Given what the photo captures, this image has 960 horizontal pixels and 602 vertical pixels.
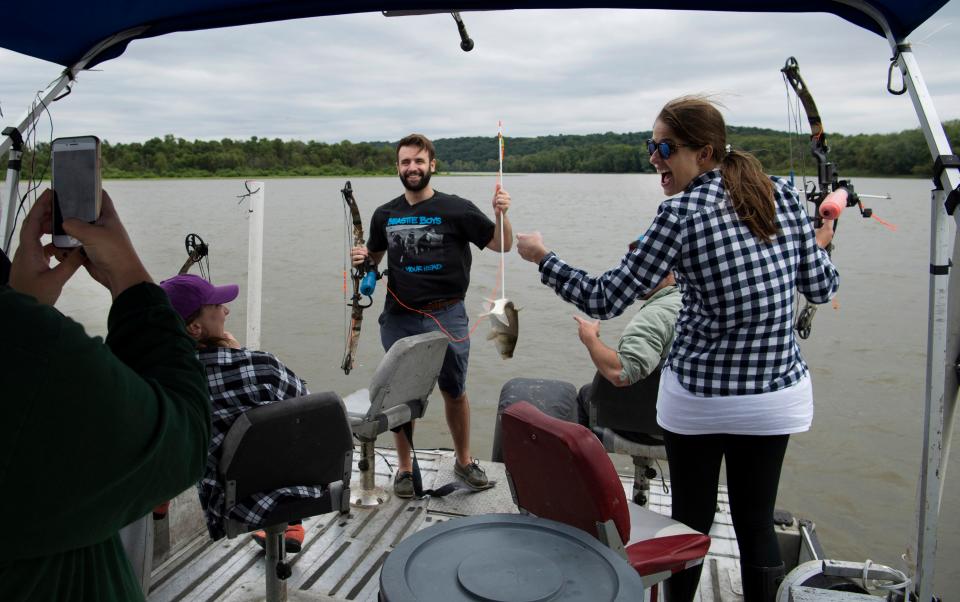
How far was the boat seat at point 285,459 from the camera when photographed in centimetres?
236

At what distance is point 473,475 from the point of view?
152 inches

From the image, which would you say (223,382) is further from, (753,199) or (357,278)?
(357,278)

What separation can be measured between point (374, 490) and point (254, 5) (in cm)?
249

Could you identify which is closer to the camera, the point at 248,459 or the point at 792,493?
the point at 248,459

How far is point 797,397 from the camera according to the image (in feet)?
6.82

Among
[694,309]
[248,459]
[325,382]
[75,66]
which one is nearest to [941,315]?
[694,309]

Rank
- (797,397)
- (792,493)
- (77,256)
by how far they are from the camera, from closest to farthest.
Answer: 1. (77,256)
2. (797,397)
3. (792,493)

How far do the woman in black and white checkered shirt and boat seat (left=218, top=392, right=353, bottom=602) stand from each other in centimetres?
94

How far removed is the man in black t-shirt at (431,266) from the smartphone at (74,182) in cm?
254

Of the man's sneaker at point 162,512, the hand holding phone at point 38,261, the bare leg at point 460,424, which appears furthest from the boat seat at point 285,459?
the bare leg at point 460,424

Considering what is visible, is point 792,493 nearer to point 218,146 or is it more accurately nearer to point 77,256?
point 77,256

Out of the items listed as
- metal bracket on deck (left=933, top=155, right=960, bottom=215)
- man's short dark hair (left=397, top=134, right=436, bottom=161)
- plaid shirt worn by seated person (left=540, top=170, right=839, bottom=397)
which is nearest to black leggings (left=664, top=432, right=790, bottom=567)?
plaid shirt worn by seated person (left=540, top=170, right=839, bottom=397)

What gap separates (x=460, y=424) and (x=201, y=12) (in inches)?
96.2

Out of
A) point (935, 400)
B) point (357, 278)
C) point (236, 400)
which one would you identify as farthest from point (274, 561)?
point (935, 400)
